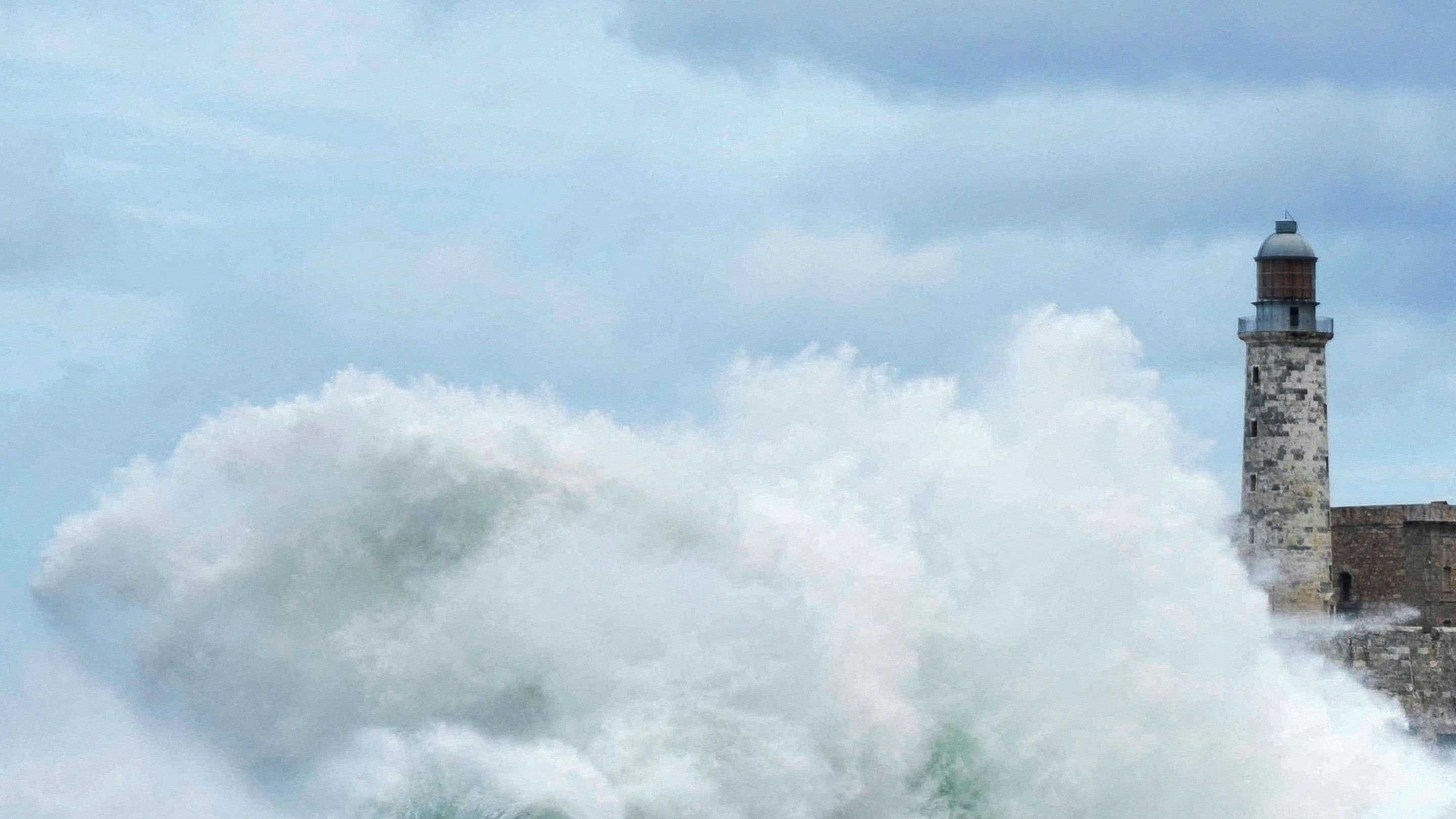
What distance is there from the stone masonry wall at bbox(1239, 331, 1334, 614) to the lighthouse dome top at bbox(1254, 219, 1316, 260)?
1.23m

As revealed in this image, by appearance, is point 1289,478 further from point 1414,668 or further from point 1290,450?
point 1414,668

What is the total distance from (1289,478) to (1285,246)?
3.52 meters

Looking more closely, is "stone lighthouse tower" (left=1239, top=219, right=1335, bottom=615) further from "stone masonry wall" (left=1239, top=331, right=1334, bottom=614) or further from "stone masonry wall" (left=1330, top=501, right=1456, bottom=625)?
"stone masonry wall" (left=1330, top=501, right=1456, bottom=625)

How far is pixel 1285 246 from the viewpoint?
161 ft

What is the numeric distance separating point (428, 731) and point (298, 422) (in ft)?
10.1

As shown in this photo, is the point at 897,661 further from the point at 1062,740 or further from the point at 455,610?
the point at 455,610

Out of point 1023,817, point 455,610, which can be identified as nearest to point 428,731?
point 455,610

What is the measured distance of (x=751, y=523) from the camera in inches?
1162

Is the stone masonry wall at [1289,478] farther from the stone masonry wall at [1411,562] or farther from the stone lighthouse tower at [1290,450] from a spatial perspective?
the stone masonry wall at [1411,562]

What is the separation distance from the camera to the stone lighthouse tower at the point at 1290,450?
48.7 metres

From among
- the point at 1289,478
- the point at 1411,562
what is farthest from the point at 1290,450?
the point at 1411,562

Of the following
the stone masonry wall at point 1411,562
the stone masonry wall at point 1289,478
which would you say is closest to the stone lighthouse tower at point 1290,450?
the stone masonry wall at point 1289,478

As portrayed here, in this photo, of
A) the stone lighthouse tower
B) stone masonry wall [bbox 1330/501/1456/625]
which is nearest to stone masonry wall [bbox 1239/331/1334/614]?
the stone lighthouse tower

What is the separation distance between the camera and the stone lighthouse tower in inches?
1916
